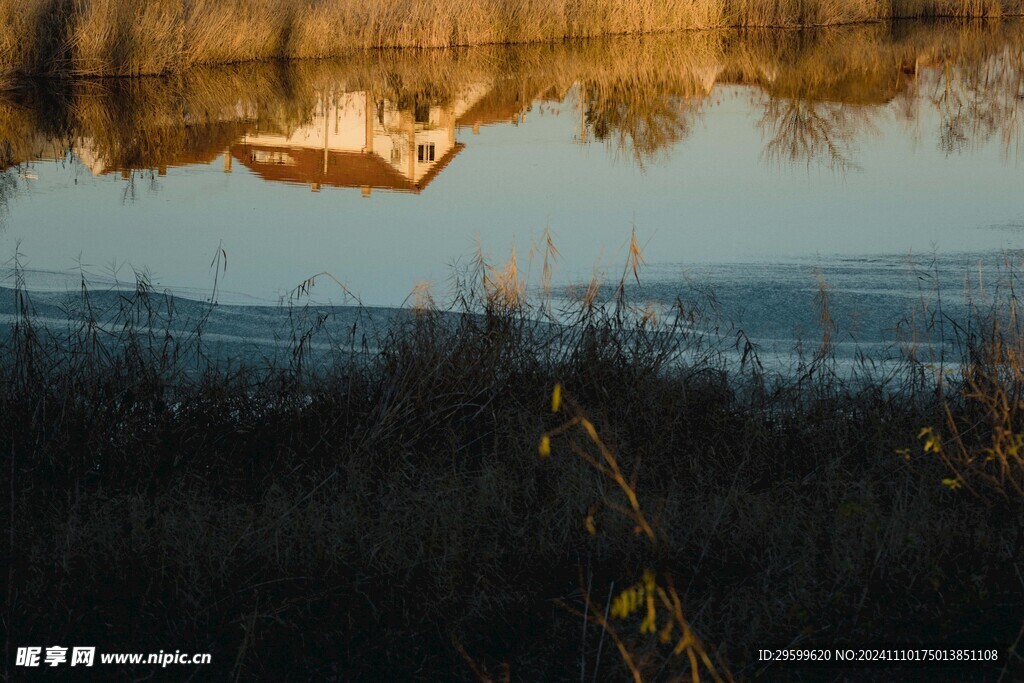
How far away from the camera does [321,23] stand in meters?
21.4

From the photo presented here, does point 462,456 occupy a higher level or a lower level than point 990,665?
higher

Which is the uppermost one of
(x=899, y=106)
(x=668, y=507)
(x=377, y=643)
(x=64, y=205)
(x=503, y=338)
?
(x=899, y=106)

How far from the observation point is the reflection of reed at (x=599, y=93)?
46.3 feet

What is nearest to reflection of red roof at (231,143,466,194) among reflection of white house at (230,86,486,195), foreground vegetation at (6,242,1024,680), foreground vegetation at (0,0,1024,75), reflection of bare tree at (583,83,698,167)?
reflection of white house at (230,86,486,195)

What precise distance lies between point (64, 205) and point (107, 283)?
282cm

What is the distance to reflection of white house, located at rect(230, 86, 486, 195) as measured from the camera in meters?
12.5

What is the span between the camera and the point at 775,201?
11812 mm

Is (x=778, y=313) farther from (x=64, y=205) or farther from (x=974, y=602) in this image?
(x=64, y=205)

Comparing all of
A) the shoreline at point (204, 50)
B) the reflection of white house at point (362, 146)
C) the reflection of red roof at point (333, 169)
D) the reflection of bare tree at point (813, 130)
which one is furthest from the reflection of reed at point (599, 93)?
the reflection of red roof at point (333, 169)

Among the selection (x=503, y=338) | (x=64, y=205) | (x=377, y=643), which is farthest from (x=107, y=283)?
(x=377, y=643)

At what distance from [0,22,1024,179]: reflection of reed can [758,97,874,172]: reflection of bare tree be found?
3 centimetres

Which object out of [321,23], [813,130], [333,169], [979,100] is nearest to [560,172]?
[333,169]

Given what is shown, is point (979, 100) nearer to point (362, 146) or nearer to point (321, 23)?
point (362, 146)

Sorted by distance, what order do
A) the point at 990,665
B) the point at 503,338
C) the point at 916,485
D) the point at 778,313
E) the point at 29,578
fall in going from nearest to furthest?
1. the point at 990,665
2. the point at 29,578
3. the point at 916,485
4. the point at 503,338
5. the point at 778,313
